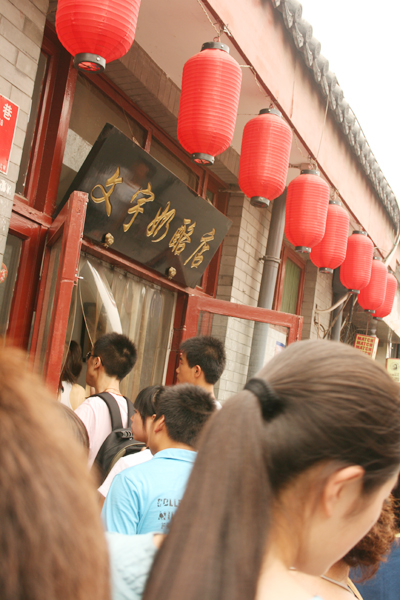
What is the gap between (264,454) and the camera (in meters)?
0.88

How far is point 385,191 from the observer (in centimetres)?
889

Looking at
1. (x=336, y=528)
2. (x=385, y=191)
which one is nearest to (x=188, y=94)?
(x=336, y=528)

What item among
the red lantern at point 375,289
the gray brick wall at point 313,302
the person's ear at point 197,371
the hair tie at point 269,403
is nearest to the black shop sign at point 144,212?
the person's ear at point 197,371

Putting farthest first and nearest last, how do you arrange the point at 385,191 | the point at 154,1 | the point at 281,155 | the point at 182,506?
the point at 385,191 < the point at 281,155 < the point at 154,1 < the point at 182,506

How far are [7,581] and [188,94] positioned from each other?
3.66m

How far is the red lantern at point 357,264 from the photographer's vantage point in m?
7.00

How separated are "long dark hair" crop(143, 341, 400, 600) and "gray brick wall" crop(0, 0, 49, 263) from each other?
3076 mm

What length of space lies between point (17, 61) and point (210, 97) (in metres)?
1.29

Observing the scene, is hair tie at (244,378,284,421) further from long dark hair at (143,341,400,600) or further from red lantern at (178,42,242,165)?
red lantern at (178,42,242,165)

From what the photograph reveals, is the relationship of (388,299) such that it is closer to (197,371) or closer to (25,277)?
(197,371)

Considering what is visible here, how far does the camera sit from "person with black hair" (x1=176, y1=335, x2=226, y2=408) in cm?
389

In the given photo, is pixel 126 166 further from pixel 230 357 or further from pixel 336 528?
pixel 336 528

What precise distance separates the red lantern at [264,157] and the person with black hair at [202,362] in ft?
4.27

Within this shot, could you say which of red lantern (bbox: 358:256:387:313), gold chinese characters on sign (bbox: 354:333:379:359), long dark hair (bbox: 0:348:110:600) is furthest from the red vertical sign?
gold chinese characters on sign (bbox: 354:333:379:359)
